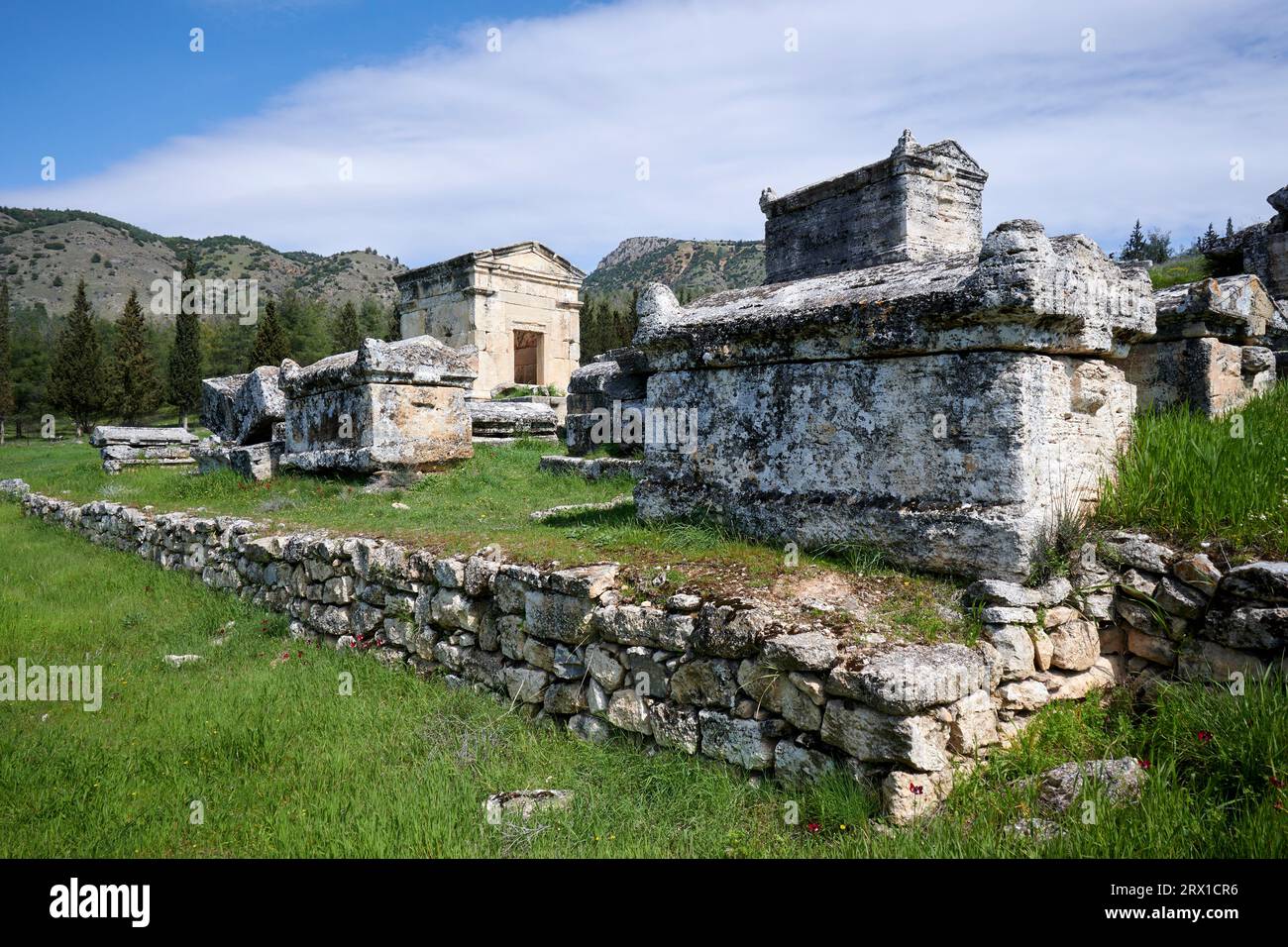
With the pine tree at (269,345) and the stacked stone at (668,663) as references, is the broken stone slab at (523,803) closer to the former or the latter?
the stacked stone at (668,663)

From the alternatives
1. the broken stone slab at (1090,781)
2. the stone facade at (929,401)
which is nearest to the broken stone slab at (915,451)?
the stone facade at (929,401)

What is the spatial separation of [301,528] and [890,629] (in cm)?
545

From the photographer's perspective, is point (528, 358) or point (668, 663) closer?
point (668, 663)

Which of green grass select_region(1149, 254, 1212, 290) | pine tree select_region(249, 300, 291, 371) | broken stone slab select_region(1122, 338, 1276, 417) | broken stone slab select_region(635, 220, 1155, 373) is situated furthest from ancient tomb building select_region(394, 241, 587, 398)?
pine tree select_region(249, 300, 291, 371)

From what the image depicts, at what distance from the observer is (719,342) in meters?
4.68

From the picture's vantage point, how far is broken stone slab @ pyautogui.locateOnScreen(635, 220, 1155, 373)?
3.50m

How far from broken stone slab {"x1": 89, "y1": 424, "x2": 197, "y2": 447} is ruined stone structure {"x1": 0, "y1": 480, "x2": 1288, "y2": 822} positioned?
1478 cm

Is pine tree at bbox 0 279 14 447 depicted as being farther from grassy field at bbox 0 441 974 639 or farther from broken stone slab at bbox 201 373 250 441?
broken stone slab at bbox 201 373 250 441

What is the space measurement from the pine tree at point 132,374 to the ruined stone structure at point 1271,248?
4131 cm

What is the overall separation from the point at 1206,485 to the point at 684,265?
79323mm

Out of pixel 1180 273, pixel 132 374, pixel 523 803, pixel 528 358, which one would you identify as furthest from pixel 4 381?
pixel 1180 273

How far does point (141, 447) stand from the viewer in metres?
16.2

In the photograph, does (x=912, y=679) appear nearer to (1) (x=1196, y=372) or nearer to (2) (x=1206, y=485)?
(2) (x=1206, y=485)
